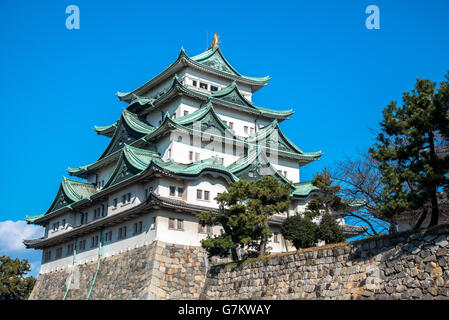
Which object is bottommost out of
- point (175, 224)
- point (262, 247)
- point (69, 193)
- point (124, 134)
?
point (262, 247)

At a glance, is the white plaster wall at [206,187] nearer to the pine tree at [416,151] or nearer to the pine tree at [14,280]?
the pine tree at [416,151]

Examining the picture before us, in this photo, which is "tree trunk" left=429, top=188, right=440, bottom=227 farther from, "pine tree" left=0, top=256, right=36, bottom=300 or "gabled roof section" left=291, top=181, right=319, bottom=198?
"pine tree" left=0, top=256, right=36, bottom=300

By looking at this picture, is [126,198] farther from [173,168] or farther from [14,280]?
[14,280]

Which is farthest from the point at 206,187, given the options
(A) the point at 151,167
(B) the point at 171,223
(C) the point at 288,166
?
(C) the point at 288,166

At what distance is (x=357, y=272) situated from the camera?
21.4 m

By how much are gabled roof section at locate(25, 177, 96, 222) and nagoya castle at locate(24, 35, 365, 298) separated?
3.9 inches

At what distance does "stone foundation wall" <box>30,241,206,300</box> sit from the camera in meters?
31.8

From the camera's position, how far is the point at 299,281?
2397cm

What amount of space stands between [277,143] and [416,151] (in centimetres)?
2360

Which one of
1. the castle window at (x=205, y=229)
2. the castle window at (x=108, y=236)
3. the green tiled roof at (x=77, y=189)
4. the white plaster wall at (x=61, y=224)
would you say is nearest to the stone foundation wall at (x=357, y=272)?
the castle window at (x=205, y=229)

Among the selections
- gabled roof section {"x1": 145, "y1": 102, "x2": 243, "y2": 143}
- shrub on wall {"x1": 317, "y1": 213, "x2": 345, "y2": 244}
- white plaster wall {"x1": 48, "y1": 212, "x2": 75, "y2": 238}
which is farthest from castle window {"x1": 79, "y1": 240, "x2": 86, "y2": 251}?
shrub on wall {"x1": 317, "y1": 213, "x2": 345, "y2": 244}
